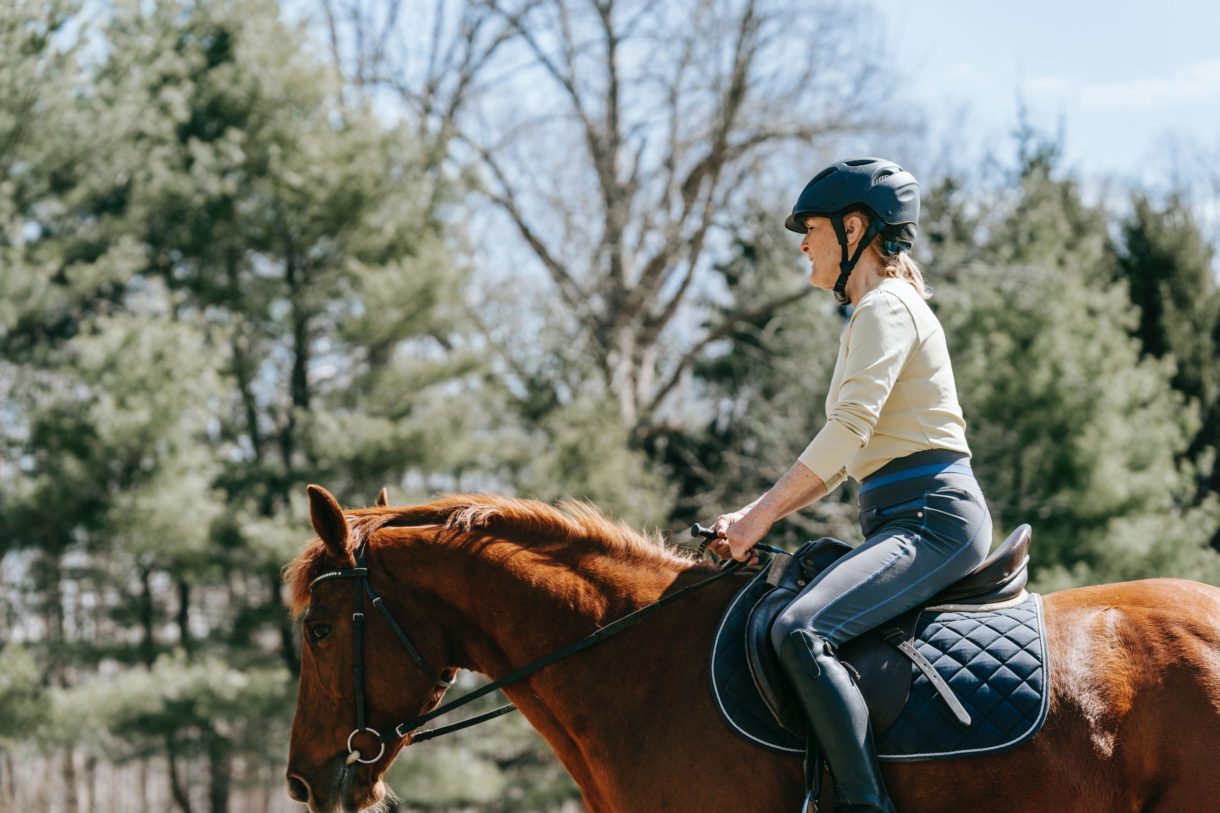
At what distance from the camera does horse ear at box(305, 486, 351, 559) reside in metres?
3.95

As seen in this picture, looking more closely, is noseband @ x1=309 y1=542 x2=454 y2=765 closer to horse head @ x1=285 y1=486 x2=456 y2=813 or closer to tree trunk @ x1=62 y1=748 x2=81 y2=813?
horse head @ x1=285 y1=486 x2=456 y2=813

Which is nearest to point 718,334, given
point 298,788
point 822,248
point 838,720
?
point 822,248

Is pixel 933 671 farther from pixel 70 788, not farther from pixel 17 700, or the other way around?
pixel 70 788

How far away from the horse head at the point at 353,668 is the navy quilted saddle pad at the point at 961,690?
3.50 ft

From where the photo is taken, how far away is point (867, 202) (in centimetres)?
387

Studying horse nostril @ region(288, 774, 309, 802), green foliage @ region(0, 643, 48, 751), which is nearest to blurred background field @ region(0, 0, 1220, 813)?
green foliage @ region(0, 643, 48, 751)

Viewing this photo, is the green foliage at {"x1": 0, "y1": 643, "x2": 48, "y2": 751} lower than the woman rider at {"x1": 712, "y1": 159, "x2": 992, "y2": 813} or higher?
lower

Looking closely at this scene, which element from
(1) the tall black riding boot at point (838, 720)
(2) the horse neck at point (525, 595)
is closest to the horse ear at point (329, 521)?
(2) the horse neck at point (525, 595)

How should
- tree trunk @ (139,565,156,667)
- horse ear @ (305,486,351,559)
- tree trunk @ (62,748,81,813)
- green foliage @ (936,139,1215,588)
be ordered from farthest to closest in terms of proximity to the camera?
tree trunk @ (62,748,81,813)
green foliage @ (936,139,1215,588)
tree trunk @ (139,565,156,667)
horse ear @ (305,486,351,559)

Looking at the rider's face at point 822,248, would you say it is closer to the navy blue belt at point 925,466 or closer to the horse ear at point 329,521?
the navy blue belt at point 925,466

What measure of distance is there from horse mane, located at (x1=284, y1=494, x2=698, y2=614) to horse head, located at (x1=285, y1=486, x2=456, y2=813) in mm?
47

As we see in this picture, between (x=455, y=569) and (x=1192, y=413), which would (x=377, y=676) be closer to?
(x=455, y=569)

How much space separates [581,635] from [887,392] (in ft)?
4.38

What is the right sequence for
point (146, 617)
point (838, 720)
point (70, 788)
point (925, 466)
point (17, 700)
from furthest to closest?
point (70, 788) < point (146, 617) < point (17, 700) < point (925, 466) < point (838, 720)
